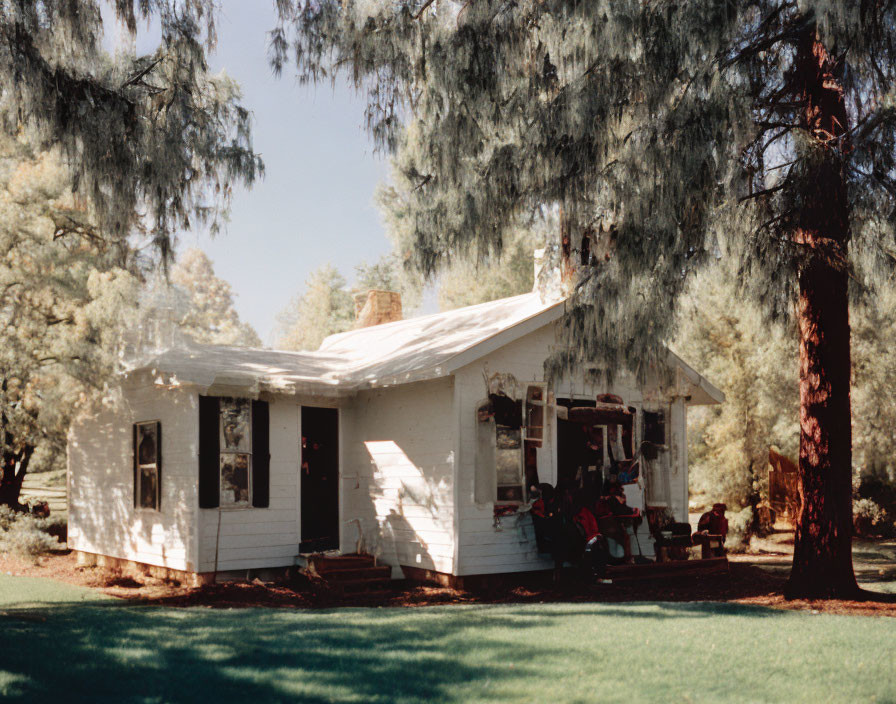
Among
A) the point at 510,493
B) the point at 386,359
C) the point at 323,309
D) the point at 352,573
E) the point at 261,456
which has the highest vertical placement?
the point at 323,309

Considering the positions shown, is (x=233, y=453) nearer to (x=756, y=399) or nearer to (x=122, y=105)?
(x=122, y=105)

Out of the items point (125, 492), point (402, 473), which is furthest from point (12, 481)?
point (402, 473)

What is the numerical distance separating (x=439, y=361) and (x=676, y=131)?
4.34m

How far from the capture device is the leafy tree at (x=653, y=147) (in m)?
8.44

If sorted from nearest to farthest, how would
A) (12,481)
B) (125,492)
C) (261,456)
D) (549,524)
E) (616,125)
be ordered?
(616,125) < (549,524) < (261,456) < (125,492) < (12,481)

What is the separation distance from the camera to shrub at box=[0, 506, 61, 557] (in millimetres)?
14031

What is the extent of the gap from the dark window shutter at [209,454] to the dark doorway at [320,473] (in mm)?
1630

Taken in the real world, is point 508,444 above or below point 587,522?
above

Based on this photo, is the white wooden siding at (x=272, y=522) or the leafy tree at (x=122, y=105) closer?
the leafy tree at (x=122, y=105)

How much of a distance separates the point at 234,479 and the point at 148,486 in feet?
6.00

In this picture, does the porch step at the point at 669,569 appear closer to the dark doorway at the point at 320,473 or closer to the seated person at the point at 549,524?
the seated person at the point at 549,524

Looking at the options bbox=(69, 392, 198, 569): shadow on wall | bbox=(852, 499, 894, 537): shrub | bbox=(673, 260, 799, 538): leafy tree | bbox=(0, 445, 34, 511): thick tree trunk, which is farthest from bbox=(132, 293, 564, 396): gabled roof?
bbox=(852, 499, 894, 537): shrub

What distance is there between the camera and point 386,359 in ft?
43.4

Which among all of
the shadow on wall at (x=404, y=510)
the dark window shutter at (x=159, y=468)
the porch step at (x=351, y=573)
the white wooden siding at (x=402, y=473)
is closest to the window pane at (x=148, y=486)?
the dark window shutter at (x=159, y=468)
